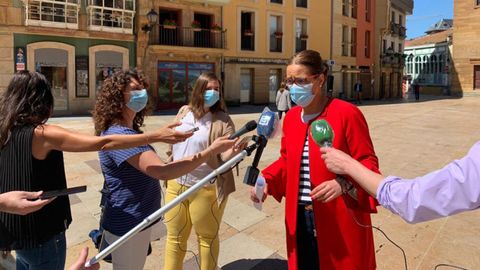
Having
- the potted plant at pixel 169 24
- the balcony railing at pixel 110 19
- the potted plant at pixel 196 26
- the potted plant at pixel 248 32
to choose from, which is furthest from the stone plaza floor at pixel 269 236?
the potted plant at pixel 248 32

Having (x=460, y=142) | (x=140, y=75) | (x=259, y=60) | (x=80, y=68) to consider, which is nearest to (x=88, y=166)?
(x=140, y=75)

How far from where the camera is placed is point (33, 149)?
2.17m

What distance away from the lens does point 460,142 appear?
11.5 metres

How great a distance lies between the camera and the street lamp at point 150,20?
20547 mm

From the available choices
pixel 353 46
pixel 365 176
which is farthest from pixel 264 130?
pixel 353 46

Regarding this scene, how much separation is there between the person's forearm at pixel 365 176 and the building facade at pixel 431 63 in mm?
47264

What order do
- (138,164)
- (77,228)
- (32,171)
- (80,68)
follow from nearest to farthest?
1. (32,171)
2. (138,164)
3. (77,228)
4. (80,68)

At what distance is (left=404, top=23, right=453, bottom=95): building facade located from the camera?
1844 inches

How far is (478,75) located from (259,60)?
25197 millimetres

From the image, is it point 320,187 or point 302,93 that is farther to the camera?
point 302,93

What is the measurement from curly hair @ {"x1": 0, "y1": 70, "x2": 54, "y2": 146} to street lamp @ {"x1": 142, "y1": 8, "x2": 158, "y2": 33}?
63.4ft

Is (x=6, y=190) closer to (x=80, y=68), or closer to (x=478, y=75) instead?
(x=80, y=68)

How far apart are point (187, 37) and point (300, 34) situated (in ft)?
32.3

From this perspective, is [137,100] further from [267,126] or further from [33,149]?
[267,126]
